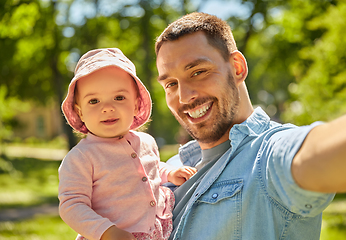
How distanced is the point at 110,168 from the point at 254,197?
2.77 feet

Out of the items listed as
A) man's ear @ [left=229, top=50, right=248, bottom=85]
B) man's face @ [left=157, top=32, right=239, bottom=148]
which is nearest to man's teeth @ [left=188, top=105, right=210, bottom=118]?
man's face @ [left=157, top=32, right=239, bottom=148]

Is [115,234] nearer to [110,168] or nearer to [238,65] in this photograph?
[110,168]

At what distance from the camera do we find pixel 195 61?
7.52ft

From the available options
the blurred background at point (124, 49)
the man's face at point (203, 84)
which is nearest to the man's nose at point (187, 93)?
the man's face at point (203, 84)

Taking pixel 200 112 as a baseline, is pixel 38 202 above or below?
below

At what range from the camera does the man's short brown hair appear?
237 cm

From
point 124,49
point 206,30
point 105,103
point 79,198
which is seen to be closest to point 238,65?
point 206,30

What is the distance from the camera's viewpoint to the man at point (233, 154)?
1256 mm

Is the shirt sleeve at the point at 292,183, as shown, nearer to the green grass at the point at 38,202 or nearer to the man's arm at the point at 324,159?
the man's arm at the point at 324,159

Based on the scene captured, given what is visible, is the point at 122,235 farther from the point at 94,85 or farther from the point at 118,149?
the point at 94,85

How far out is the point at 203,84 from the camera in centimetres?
230

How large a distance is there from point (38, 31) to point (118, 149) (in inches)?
581

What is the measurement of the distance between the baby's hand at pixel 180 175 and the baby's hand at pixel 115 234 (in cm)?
62

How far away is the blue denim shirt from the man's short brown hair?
1.99ft
